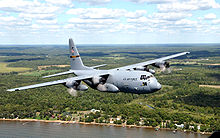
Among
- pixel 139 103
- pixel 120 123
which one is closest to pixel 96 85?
pixel 120 123

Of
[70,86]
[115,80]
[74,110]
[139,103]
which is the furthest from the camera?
[139,103]

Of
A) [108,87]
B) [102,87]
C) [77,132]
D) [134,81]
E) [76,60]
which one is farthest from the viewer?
[77,132]

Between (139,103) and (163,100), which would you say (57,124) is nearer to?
(139,103)

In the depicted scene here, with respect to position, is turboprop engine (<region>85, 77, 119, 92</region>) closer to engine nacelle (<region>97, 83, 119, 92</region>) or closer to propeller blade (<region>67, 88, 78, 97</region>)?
engine nacelle (<region>97, 83, 119, 92</region>)

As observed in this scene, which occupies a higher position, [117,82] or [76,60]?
[76,60]

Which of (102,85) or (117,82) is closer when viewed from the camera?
(117,82)

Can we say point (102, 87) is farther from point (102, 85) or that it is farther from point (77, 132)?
point (77, 132)

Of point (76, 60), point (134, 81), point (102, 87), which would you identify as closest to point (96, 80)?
point (102, 87)

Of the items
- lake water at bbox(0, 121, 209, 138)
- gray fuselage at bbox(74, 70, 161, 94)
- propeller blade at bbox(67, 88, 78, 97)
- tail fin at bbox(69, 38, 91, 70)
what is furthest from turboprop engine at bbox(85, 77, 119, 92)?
lake water at bbox(0, 121, 209, 138)
